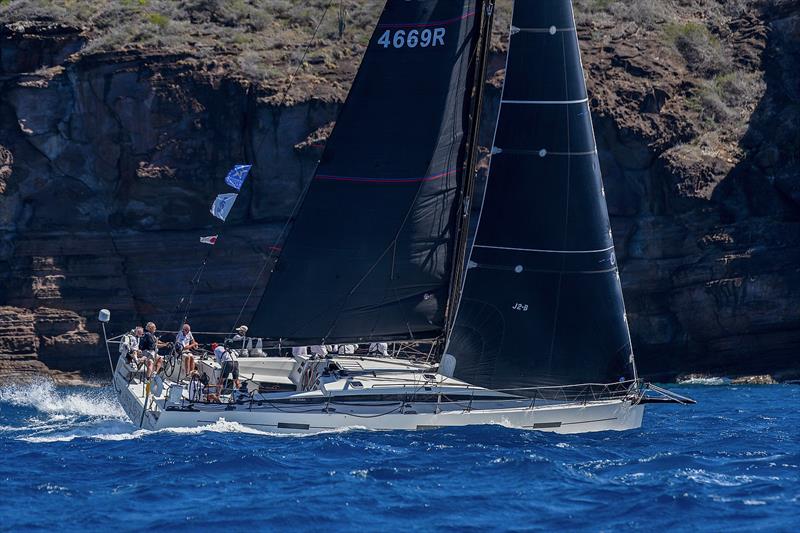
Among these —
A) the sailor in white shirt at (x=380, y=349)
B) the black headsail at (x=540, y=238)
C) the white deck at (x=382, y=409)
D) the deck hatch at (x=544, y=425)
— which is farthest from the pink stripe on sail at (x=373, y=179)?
the deck hatch at (x=544, y=425)

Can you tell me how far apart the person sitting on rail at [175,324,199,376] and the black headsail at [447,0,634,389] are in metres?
5.50

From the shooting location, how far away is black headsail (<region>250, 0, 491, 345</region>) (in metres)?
24.5

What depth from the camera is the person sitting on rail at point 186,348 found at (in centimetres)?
2573

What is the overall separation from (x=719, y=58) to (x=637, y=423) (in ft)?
72.1

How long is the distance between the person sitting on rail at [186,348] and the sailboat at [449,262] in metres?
0.55

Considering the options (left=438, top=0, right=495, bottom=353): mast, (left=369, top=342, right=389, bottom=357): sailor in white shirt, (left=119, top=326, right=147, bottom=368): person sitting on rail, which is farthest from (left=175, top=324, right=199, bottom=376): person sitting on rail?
(left=438, top=0, right=495, bottom=353): mast

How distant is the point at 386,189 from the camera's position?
2456 centimetres

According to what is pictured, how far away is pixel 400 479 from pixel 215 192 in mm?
20935

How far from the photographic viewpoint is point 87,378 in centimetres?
3809

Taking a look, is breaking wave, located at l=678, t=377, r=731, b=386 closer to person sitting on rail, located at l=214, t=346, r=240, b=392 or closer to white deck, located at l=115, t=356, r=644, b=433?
white deck, located at l=115, t=356, r=644, b=433

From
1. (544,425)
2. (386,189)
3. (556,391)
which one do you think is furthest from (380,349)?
(544,425)

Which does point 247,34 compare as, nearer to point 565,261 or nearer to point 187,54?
point 187,54

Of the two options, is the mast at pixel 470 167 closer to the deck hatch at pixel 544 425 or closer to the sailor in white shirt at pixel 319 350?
the sailor in white shirt at pixel 319 350

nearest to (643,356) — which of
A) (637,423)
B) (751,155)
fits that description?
(751,155)
